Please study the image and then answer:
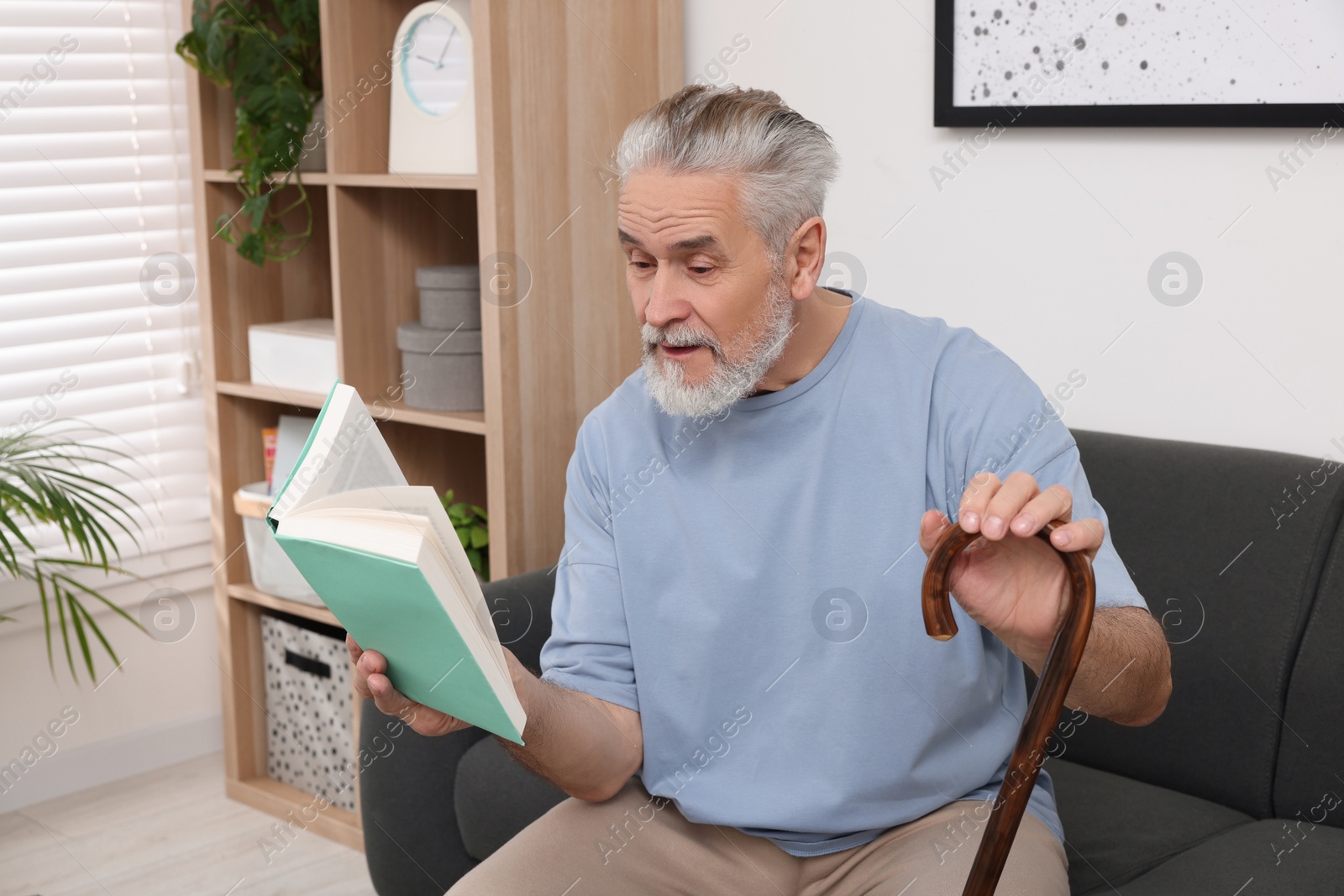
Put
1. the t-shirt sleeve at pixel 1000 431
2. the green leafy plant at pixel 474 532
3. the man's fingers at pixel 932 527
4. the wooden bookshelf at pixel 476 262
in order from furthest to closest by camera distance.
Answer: the green leafy plant at pixel 474 532, the wooden bookshelf at pixel 476 262, the t-shirt sleeve at pixel 1000 431, the man's fingers at pixel 932 527

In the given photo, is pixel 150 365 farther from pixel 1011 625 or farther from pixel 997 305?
pixel 1011 625

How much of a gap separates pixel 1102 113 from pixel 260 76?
1584mm

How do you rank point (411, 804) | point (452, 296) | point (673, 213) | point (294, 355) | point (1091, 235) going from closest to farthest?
point (673, 213)
point (411, 804)
point (1091, 235)
point (452, 296)
point (294, 355)

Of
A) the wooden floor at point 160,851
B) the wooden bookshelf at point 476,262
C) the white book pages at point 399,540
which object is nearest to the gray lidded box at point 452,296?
the wooden bookshelf at point 476,262

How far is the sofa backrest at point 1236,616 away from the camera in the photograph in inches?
64.8

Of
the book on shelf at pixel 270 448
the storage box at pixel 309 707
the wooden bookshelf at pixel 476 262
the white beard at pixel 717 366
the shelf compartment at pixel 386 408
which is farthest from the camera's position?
the book on shelf at pixel 270 448

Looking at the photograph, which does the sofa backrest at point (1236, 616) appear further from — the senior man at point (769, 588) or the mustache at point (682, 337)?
the mustache at point (682, 337)

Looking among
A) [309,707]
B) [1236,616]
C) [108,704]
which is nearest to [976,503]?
[1236,616]

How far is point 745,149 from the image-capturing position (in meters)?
1.45

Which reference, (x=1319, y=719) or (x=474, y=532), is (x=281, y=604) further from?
(x=1319, y=719)

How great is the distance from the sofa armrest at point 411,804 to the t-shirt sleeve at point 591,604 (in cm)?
41

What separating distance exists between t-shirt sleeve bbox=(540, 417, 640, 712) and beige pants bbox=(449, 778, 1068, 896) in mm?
134

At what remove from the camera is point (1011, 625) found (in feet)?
3.81

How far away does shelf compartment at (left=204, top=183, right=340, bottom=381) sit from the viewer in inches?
108
